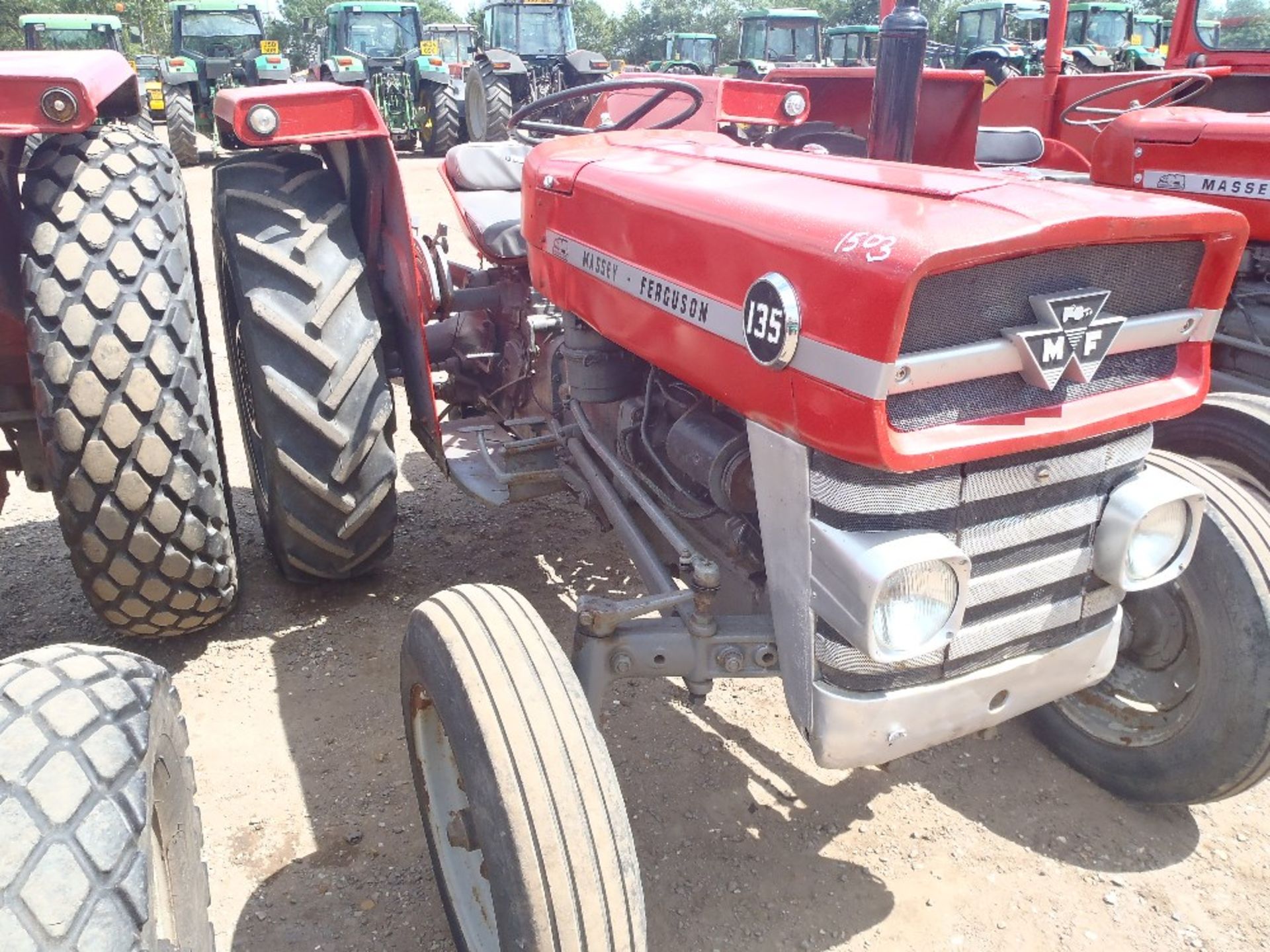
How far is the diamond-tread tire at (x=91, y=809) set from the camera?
1237 millimetres

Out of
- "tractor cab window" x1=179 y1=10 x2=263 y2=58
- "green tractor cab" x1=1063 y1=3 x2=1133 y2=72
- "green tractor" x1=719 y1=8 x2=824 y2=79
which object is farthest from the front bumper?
"green tractor" x1=719 y1=8 x2=824 y2=79

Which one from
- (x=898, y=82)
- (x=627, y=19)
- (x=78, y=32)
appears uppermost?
(x=627, y=19)

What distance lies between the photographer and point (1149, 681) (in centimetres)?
246

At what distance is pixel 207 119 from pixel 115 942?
1876 centimetres

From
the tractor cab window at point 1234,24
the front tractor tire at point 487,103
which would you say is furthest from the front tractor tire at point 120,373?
the tractor cab window at point 1234,24

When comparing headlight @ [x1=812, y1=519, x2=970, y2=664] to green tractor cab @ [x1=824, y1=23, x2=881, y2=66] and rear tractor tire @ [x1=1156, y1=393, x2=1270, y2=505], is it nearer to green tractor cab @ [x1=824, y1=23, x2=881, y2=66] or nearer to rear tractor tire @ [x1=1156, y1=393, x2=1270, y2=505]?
rear tractor tire @ [x1=1156, y1=393, x2=1270, y2=505]

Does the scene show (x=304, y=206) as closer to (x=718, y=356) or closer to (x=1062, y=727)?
(x=718, y=356)

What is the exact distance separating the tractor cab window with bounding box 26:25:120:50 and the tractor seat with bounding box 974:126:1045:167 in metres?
17.3

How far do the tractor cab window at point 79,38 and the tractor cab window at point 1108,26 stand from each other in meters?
16.2

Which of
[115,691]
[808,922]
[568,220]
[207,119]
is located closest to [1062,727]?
[808,922]

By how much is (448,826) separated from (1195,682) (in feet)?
5.39

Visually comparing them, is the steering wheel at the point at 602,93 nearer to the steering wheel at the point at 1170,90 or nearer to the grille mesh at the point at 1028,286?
the grille mesh at the point at 1028,286

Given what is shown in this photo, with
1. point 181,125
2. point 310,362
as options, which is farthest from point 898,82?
point 181,125

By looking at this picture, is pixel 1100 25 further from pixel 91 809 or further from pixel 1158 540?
pixel 91 809
